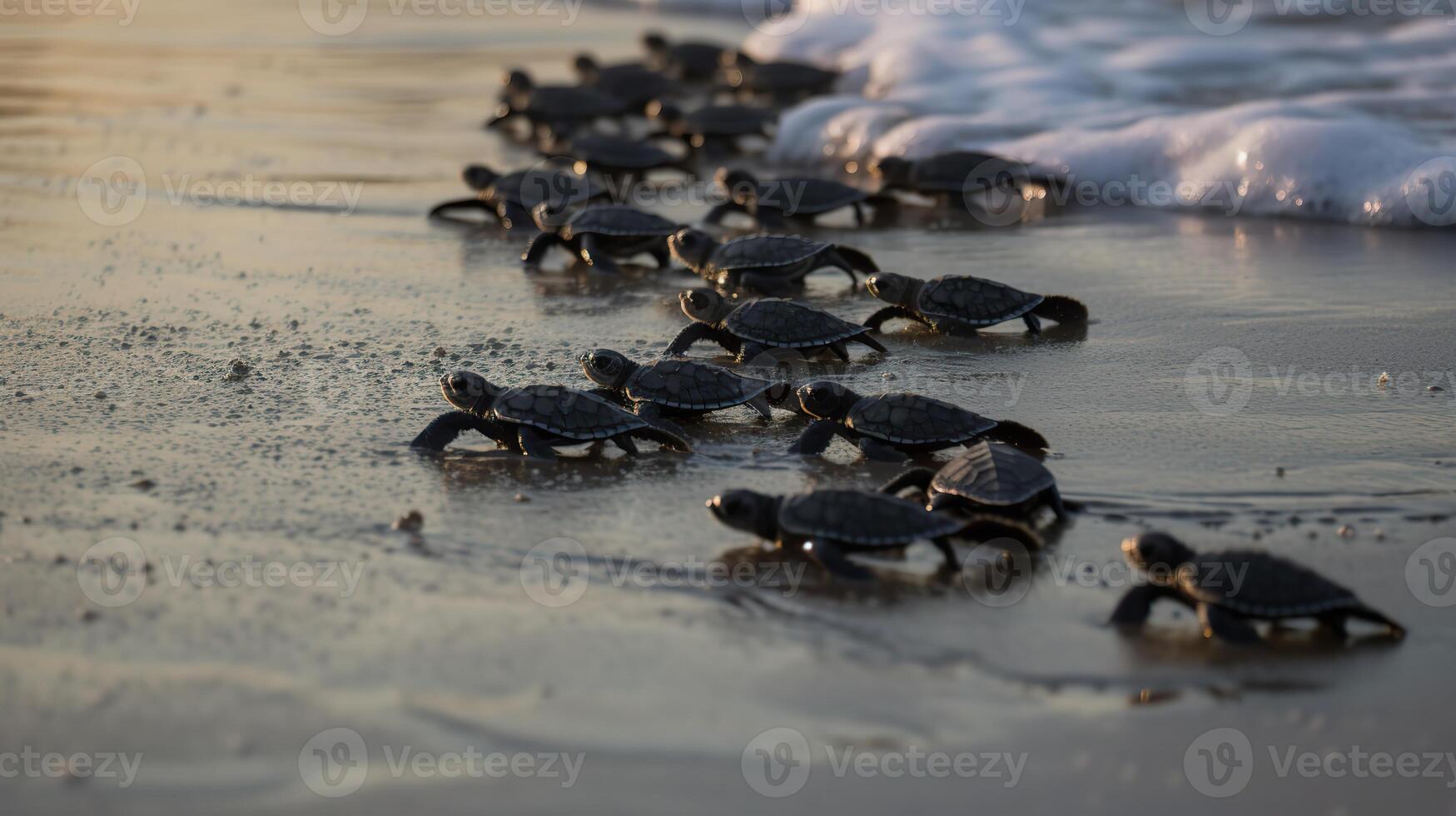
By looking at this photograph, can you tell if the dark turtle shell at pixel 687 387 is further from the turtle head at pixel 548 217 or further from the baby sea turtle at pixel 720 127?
the baby sea turtle at pixel 720 127

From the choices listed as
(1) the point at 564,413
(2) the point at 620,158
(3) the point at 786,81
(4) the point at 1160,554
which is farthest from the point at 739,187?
(4) the point at 1160,554

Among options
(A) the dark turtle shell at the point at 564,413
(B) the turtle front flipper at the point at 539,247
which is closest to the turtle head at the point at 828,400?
(A) the dark turtle shell at the point at 564,413

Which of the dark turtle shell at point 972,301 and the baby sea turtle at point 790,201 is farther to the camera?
the baby sea turtle at point 790,201

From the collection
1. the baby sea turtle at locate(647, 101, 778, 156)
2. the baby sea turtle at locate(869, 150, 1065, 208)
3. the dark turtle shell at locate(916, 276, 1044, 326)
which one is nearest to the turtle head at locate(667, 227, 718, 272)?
the dark turtle shell at locate(916, 276, 1044, 326)

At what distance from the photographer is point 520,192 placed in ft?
28.9

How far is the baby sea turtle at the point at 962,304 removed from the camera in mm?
A: 6203

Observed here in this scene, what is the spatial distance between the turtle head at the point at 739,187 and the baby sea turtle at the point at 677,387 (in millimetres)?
3920

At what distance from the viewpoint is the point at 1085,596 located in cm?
369

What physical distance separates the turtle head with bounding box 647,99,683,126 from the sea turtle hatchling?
8950 millimetres

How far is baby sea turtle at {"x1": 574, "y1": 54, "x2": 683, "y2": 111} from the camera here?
1389 cm

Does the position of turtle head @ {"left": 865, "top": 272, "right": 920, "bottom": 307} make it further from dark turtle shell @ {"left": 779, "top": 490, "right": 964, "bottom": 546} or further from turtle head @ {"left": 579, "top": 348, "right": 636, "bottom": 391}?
dark turtle shell @ {"left": 779, "top": 490, "right": 964, "bottom": 546}

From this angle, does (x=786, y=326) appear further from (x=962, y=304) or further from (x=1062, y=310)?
(x=1062, y=310)

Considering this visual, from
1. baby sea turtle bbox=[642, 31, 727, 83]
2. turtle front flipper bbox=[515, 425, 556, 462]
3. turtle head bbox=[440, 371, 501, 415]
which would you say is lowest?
turtle front flipper bbox=[515, 425, 556, 462]

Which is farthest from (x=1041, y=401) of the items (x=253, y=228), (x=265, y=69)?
(x=265, y=69)
